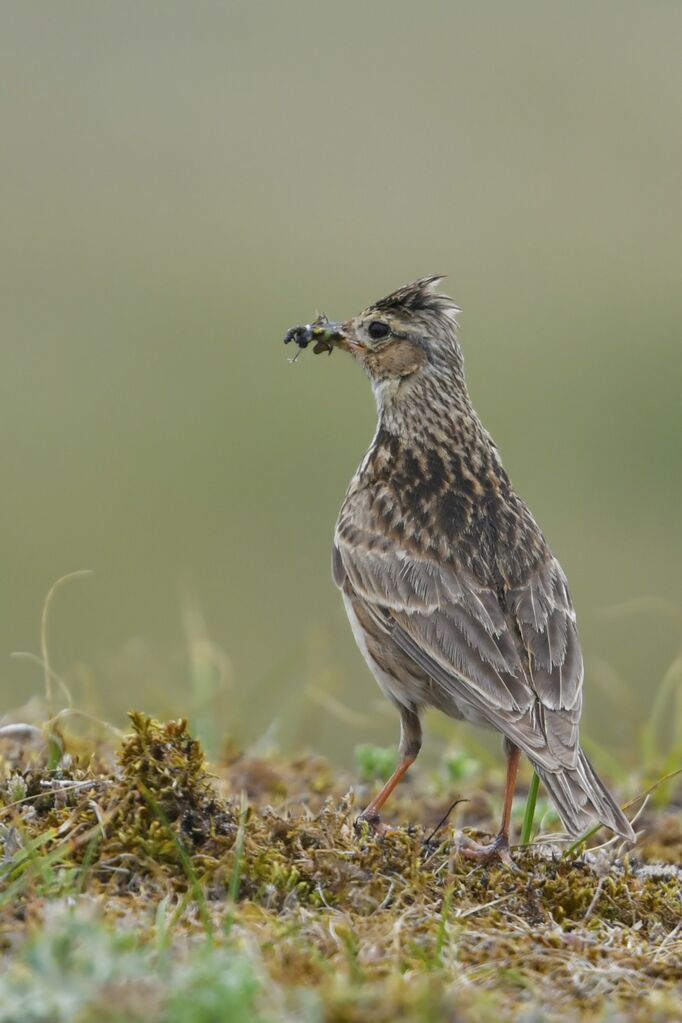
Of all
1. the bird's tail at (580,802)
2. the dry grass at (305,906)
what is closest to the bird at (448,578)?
the bird's tail at (580,802)

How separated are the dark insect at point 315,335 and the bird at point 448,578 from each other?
0.01 m

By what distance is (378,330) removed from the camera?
721 cm

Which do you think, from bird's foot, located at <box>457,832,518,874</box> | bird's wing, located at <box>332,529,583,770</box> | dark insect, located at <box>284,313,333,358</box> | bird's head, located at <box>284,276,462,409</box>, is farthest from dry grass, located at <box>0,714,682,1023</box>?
dark insect, located at <box>284,313,333,358</box>

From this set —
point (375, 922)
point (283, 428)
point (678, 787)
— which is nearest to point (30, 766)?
point (375, 922)

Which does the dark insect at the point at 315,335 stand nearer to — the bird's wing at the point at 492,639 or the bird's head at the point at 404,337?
the bird's head at the point at 404,337

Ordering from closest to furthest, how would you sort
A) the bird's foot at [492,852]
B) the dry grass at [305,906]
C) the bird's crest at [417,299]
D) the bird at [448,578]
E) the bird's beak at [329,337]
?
the dry grass at [305,906] → the bird's foot at [492,852] → the bird at [448,578] → the bird's crest at [417,299] → the bird's beak at [329,337]

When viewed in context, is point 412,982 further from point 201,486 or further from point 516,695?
point 201,486

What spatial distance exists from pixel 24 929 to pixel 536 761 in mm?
2149

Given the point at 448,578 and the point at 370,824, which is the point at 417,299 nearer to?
the point at 448,578

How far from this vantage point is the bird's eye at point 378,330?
720cm

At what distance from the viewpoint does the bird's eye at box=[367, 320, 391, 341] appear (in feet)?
23.6

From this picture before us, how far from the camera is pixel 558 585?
6.20m

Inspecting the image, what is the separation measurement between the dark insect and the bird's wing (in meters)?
1.34

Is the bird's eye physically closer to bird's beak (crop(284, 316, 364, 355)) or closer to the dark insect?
bird's beak (crop(284, 316, 364, 355))
